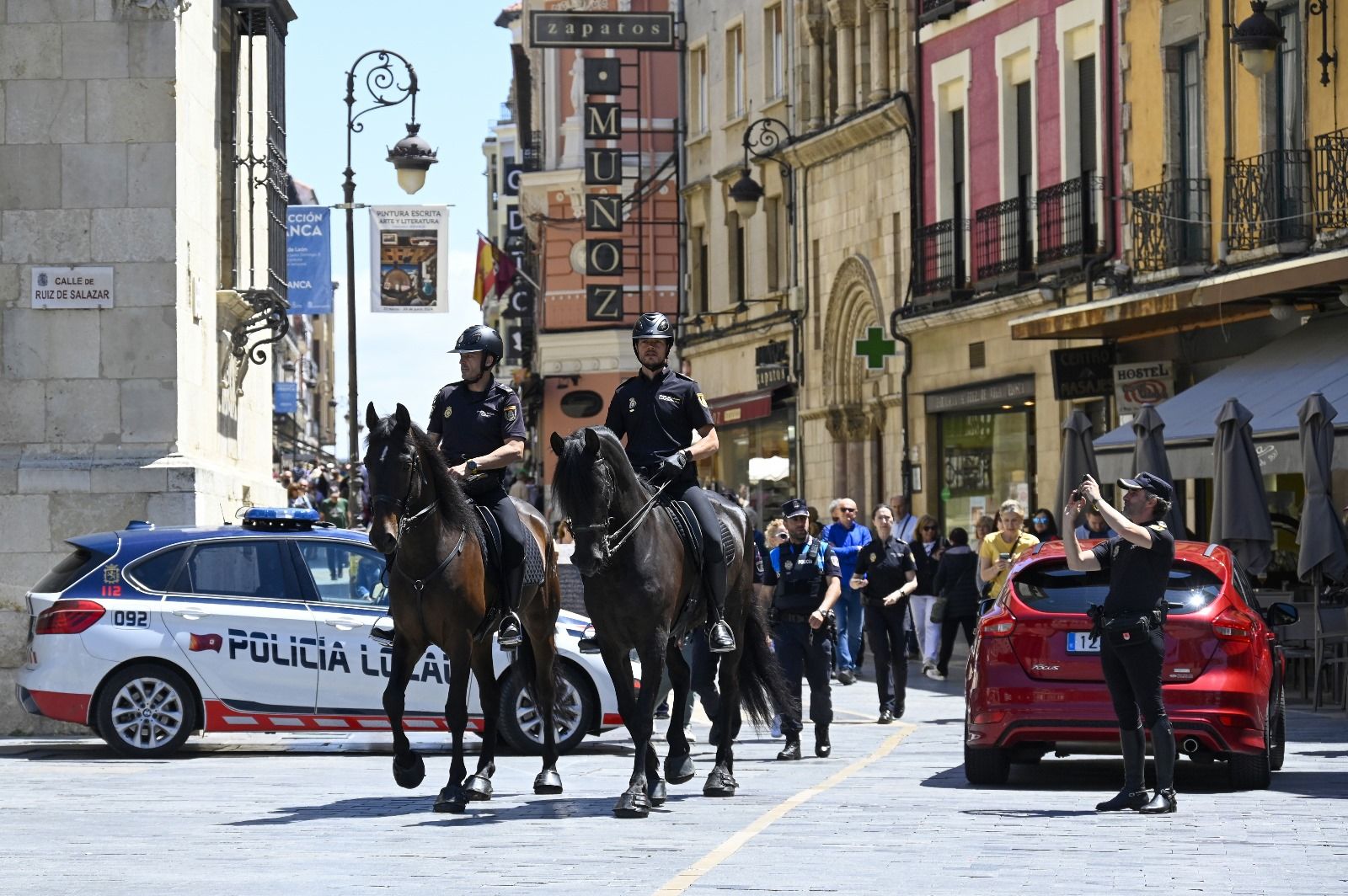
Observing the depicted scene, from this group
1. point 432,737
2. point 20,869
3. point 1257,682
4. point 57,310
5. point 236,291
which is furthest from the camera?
point 236,291

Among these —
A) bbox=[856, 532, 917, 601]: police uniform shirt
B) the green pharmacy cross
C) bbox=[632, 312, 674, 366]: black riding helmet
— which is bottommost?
bbox=[856, 532, 917, 601]: police uniform shirt

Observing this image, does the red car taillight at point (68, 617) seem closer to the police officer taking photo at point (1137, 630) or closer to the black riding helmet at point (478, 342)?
the black riding helmet at point (478, 342)

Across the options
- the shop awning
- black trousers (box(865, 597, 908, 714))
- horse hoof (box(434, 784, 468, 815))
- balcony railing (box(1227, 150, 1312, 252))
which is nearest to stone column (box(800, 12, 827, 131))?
balcony railing (box(1227, 150, 1312, 252))

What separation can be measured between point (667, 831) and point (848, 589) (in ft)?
37.9

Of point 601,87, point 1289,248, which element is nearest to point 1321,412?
point 1289,248

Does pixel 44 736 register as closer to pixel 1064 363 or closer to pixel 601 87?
pixel 1064 363

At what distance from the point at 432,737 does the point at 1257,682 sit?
721 cm

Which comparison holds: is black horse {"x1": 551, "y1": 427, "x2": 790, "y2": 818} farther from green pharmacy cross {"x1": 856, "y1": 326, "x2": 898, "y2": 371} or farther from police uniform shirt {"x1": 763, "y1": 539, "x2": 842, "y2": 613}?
green pharmacy cross {"x1": 856, "y1": 326, "x2": 898, "y2": 371}

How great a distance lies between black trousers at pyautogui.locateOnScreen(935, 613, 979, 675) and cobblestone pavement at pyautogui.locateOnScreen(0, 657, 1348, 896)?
822cm

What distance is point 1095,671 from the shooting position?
14.8 m

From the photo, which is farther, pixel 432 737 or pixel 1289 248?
pixel 1289 248

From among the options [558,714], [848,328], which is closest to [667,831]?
[558,714]

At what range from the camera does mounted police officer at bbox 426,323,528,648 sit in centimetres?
1434

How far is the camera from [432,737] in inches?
766
